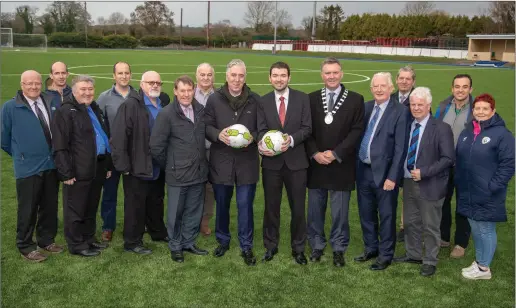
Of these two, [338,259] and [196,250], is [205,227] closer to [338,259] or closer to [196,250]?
[196,250]

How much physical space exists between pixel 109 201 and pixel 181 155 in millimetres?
1567

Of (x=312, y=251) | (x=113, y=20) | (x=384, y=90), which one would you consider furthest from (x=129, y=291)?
Answer: (x=113, y=20)

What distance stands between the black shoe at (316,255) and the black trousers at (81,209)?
2.86 metres

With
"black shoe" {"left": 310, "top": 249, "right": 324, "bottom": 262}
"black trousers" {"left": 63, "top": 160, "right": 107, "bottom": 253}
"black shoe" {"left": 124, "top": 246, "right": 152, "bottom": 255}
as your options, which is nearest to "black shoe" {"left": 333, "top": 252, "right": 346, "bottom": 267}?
"black shoe" {"left": 310, "top": 249, "right": 324, "bottom": 262}

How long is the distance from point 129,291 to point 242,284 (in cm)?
123

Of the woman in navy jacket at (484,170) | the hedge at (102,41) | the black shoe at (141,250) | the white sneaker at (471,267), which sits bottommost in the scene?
the black shoe at (141,250)

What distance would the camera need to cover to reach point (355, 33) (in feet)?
283

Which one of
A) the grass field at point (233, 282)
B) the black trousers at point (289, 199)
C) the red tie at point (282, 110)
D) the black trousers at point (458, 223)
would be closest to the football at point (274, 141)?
the red tie at point (282, 110)

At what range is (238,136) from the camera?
5.32 m

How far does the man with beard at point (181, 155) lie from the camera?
5434 mm

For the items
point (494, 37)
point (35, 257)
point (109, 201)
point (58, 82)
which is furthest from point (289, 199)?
point (494, 37)

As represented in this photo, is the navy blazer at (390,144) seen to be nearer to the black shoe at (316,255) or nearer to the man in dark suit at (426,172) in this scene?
the man in dark suit at (426,172)

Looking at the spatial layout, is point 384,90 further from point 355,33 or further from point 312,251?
point 355,33

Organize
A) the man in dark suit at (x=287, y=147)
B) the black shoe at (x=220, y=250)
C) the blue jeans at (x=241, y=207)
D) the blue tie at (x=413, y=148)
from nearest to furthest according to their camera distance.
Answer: the blue tie at (x=413, y=148) → the man in dark suit at (x=287, y=147) → the blue jeans at (x=241, y=207) → the black shoe at (x=220, y=250)
